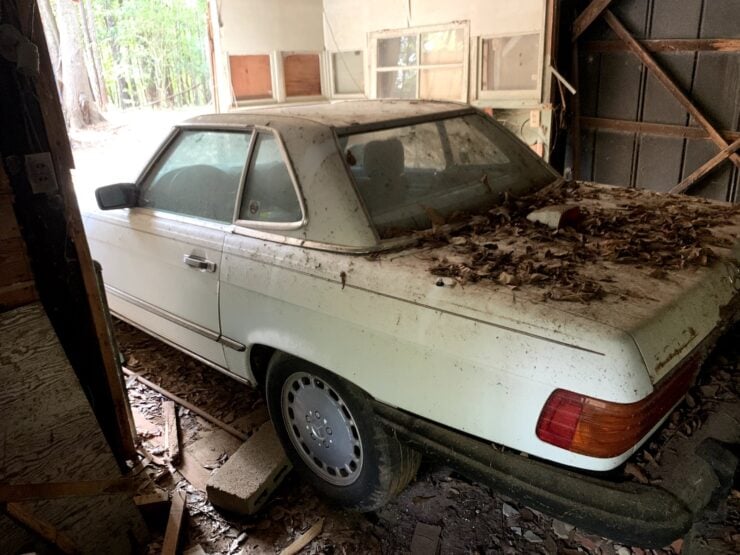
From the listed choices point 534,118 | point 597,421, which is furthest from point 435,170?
point 534,118

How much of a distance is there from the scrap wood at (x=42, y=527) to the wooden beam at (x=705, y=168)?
6.26 meters

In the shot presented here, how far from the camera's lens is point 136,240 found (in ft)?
10.9

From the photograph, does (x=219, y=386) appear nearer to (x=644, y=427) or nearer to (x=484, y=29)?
(x=644, y=427)

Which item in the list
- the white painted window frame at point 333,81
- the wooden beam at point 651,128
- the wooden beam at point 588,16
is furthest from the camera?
the white painted window frame at point 333,81

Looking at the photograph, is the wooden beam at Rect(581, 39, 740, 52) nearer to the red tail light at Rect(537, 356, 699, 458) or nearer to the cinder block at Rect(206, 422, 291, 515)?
the red tail light at Rect(537, 356, 699, 458)

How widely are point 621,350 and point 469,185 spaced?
1430mm

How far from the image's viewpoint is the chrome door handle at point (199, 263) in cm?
280

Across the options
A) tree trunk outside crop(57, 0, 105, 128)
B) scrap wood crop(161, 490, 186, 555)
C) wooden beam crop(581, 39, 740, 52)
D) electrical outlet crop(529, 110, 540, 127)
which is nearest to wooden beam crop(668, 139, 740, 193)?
wooden beam crop(581, 39, 740, 52)

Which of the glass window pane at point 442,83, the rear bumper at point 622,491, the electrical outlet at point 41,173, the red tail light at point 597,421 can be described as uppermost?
the glass window pane at point 442,83

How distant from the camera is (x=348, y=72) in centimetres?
927

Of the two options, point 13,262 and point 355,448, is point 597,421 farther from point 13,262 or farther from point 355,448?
point 13,262

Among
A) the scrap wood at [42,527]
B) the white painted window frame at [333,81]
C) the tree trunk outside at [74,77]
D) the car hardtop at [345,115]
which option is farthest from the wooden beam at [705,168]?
the tree trunk outside at [74,77]

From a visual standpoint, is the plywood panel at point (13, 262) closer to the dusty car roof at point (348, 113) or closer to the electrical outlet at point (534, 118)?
the dusty car roof at point (348, 113)

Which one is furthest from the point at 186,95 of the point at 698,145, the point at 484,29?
the point at 698,145
